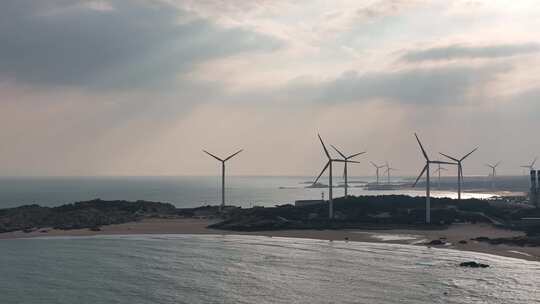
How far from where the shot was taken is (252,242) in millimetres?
84625

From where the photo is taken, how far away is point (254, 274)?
58281mm

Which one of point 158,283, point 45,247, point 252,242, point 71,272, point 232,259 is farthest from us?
point 252,242

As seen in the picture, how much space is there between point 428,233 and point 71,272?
5713 centimetres

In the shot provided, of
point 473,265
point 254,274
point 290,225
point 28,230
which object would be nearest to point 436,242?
point 473,265

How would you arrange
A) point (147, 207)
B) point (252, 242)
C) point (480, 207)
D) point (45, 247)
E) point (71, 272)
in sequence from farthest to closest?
point (147, 207), point (480, 207), point (252, 242), point (45, 247), point (71, 272)

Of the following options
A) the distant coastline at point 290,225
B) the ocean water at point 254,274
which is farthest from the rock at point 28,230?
the ocean water at point 254,274

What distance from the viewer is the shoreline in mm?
80175

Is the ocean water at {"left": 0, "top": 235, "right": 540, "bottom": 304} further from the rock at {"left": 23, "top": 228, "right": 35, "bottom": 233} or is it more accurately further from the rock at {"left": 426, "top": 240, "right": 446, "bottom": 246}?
the rock at {"left": 23, "top": 228, "right": 35, "bottom": 233}

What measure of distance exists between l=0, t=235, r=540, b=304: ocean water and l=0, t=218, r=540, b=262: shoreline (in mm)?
5726

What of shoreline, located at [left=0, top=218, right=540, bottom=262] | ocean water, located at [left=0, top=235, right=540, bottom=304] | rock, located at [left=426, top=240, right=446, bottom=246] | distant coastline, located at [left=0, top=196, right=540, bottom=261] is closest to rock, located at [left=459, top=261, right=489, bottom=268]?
ocean water, located at [left=0, top=235, right=540, bottom=304]

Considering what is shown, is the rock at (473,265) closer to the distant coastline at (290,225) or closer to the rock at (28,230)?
the distant coastline at (290,225)

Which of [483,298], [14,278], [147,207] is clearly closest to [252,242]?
[14,278]

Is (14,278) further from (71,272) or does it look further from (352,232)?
(352,232)

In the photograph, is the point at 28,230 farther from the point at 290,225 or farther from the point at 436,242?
the point at 436,242
